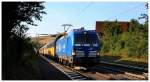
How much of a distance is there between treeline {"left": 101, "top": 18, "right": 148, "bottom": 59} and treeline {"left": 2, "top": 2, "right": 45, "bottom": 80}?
25725 millimetres

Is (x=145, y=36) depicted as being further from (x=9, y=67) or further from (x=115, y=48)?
(x=9, y=67)

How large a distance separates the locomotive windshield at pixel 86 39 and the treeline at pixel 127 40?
21096mm

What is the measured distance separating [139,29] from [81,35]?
2496 cm

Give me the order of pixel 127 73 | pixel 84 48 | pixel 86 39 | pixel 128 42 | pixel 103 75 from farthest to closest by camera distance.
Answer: pixel 128 42 → pixel 86 39 → pixel 84 48 → pixel 127 73 → pixel 103 75

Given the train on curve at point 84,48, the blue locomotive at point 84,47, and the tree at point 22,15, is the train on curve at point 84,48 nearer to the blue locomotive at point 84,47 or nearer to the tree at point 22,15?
the blue locomotive at point 84,47

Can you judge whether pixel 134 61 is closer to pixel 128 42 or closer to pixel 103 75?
pixel 128 42

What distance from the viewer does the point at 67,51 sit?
1270 inches

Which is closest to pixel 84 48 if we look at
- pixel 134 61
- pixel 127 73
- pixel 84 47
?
pixel 84 47

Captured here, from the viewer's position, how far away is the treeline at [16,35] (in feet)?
60.1

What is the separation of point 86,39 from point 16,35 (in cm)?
571

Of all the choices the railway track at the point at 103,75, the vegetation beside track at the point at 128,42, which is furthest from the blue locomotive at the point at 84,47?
the vegetation beside track at the point at 128,42

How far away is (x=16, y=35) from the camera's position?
2584 centimetres

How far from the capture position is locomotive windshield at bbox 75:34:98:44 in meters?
29.3

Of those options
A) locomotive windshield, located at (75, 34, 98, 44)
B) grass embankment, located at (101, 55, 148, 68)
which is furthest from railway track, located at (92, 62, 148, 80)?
grass embankment, located at (101, 55, 148, 68)
